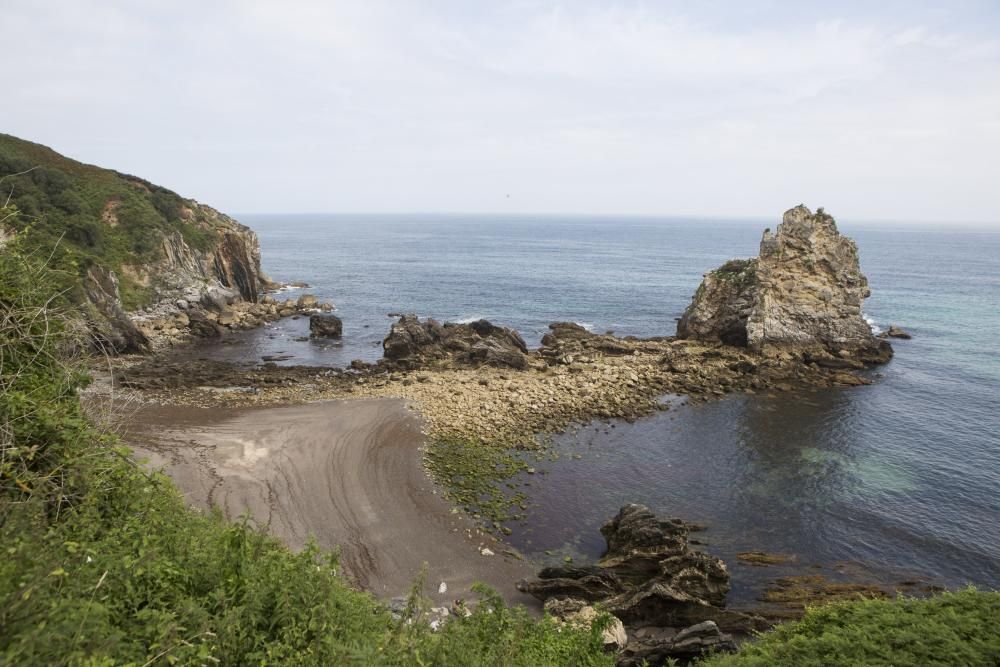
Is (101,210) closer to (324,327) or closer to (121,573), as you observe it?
(324,327)

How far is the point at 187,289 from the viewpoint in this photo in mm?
56812

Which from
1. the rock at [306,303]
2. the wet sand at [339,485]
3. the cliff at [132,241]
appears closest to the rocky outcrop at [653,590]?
the wet sand at [339,485]

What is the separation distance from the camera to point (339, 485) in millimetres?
25516

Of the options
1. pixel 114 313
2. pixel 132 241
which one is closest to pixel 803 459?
pixel 114 313

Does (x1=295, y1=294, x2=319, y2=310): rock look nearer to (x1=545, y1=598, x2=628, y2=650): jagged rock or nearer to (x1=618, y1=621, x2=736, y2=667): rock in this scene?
(x1=545, y1=598, x2=628, y2=650): jagged rock

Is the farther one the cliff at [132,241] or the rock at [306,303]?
the rock at [306,303]

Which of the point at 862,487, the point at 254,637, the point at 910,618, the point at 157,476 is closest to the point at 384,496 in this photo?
the point at 157,476

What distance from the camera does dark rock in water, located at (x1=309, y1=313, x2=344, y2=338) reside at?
5425cm

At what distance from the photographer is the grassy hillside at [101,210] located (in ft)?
157

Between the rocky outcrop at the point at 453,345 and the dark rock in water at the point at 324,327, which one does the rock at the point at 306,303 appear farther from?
the rocky outcrop at the point at 453,345

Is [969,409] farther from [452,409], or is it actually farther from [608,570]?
[452,409]

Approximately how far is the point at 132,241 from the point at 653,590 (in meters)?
60.4

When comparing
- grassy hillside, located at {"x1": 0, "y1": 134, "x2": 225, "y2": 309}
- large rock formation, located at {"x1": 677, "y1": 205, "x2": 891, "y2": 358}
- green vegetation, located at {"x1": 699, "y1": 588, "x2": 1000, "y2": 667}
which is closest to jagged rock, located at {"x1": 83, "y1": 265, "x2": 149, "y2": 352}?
grassy hillside, located at {"x1": 0, "y1": 134, "x2": 225, "y2": 309}

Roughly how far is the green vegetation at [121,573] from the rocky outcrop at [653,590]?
6.07 metres
